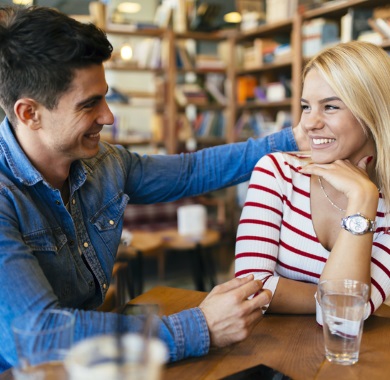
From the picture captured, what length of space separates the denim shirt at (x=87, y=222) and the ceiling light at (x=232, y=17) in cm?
427

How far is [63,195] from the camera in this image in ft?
4.65

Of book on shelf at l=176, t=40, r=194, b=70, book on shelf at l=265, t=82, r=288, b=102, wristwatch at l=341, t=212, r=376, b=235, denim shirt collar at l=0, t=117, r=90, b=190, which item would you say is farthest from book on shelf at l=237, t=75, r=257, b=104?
Result: denim shirt collar at l=0, t=117, r=90, b=190

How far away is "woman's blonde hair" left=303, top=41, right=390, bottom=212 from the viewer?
1.46 m

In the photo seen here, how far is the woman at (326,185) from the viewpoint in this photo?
4.46 feet

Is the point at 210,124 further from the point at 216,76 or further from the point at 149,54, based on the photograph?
the point at 149,54

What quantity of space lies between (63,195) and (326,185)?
33.0 inches

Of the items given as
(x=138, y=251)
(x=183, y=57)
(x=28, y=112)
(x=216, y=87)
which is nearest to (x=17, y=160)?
(x=28, y=112)

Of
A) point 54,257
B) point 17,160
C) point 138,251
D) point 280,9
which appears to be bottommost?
point 138,251

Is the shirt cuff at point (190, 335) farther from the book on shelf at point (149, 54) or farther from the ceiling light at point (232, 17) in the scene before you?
the ceiling light at point (232, 17)

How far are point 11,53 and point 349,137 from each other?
102 cm

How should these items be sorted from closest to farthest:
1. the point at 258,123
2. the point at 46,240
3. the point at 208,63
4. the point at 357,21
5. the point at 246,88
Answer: the point at 46,240 < the point at 357,21 < the point at 258,123 < the point at 246,88 < the point at 208,63

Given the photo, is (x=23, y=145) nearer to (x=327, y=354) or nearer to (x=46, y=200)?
(x=46, y=200)

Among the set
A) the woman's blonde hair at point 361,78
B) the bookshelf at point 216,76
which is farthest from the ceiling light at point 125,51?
the woman's blonde hair at point 361,78

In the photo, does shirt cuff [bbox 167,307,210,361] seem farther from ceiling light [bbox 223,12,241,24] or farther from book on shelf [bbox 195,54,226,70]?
ceiling light [bbox 223,12,241,24]
